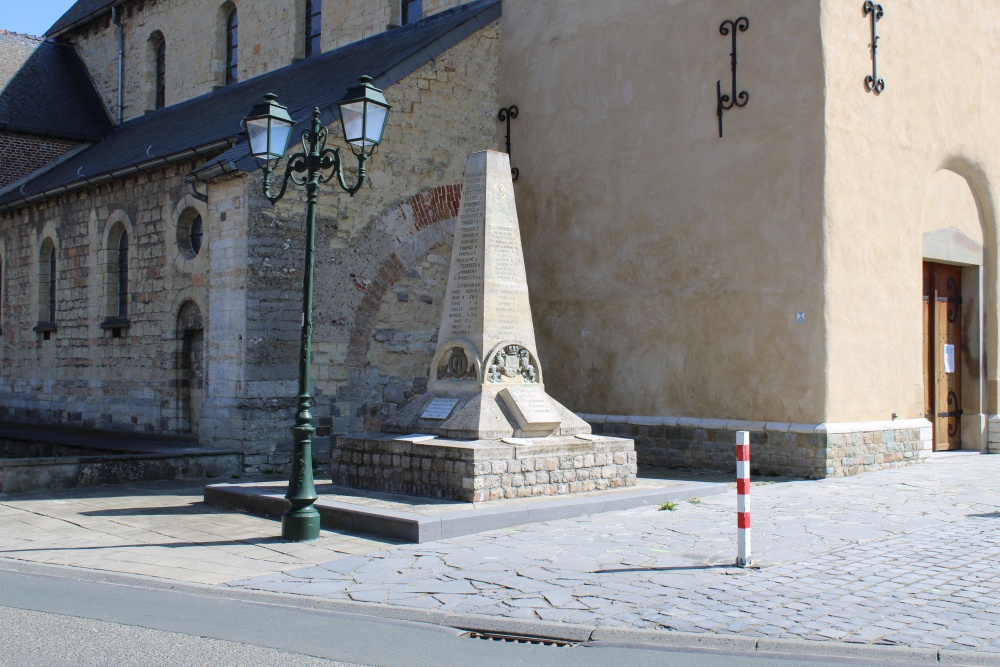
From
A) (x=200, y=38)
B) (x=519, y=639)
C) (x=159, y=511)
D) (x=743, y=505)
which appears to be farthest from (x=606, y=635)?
(x=200, y=38)

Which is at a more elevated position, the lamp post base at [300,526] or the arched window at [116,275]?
the arched window at [116,275]

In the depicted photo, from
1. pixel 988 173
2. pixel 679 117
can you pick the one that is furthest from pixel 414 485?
pixel 988 173

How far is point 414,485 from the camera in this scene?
388 inches

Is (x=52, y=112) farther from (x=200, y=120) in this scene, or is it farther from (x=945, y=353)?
(x=945, y=353)

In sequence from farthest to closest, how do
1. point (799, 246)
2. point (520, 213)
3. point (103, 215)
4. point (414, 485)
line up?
point (103, 215) → point (520, 213) → point (799, 246) → point (414, 485)

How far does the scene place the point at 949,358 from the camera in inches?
590

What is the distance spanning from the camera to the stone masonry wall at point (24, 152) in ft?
72.3

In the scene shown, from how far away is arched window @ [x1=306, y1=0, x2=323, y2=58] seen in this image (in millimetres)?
19578

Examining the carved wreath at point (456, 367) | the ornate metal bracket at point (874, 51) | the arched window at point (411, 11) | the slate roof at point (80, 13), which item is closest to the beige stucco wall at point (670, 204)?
the ornate metal bracket at point (874, 51)

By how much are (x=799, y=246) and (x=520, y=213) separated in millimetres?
5195

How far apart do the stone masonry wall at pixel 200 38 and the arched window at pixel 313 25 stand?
0.11 meters

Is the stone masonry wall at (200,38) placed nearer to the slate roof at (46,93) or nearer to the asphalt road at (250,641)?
the slate roof at (46,93)

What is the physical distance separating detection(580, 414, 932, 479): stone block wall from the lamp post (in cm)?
638

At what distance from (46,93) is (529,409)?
1868 cm
